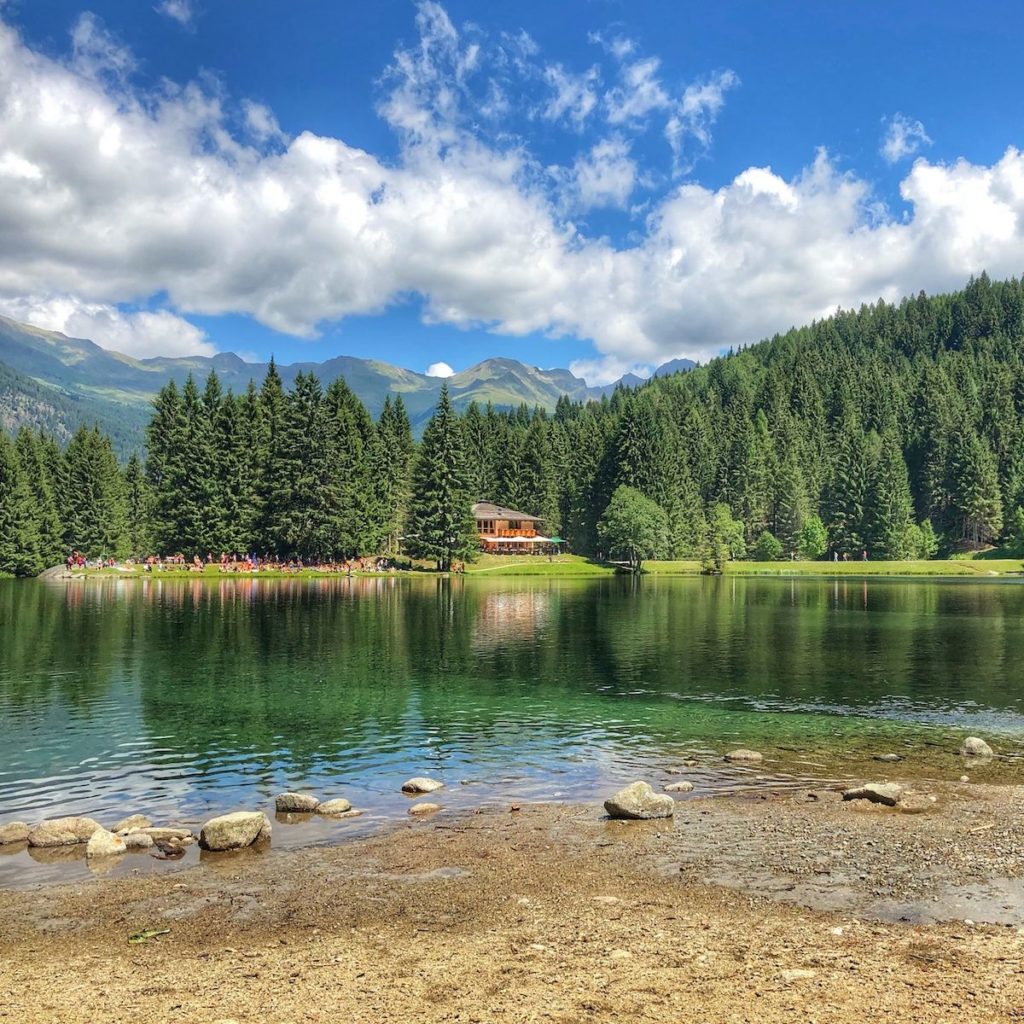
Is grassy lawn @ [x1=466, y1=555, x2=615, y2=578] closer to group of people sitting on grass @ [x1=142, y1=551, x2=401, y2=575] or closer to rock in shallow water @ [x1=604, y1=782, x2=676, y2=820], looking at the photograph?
group of people sitting on grass @ [x1=142, y1=551, x2=401, y2=575]

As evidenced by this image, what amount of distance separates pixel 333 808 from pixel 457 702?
12707mm

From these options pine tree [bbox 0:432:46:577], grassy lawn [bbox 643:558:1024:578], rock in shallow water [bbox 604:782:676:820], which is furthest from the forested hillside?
rock in shallow water [bbox 604:782:676:820]

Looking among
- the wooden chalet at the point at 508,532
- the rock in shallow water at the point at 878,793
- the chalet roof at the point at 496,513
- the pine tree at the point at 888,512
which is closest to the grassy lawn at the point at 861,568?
the pine tree at the point at 888,512

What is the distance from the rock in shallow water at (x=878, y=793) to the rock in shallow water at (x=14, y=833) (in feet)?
54.7

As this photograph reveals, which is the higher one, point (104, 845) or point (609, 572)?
point (609, 572)

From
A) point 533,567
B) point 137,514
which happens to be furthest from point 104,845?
point 137,514

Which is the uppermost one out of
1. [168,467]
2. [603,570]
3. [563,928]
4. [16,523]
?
[168,467]

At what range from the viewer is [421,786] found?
18875mm

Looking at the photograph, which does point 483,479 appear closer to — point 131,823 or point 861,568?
point 861,568

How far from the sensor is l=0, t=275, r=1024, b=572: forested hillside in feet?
359

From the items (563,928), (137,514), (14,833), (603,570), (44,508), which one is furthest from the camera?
(137,514)

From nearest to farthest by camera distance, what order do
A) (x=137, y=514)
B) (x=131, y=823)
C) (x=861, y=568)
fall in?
(x=131, y=823) → (x=137, y=514) → (x=861, y=568)

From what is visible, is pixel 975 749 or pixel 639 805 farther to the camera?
pixel 975 749

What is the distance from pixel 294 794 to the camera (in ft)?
57.1
